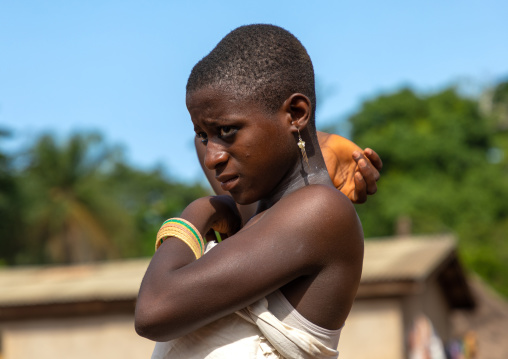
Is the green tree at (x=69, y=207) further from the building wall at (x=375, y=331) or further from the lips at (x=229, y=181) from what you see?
the lips at (x=229, y=181)

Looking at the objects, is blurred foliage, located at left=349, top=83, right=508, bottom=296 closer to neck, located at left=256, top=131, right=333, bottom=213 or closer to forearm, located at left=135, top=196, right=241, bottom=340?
neck, located at left=256, top=131, right=333, bottom=213

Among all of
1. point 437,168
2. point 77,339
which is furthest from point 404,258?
point 437,168

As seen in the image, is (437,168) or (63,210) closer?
(63,210)

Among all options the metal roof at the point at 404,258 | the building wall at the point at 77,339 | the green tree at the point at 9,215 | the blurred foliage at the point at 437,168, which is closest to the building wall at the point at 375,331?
the metal roof at the point at 404,258

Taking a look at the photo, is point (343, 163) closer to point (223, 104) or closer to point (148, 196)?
point (223, 104)

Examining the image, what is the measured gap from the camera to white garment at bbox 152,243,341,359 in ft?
5.57

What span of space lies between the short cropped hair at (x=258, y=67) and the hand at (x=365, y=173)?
0.68ft

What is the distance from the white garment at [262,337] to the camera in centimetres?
170

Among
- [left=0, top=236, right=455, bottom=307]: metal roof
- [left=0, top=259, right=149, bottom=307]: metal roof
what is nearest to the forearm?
[left=0, top=236, right=455, bottom=307]: metal roof

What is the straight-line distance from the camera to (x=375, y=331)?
47.9 ft

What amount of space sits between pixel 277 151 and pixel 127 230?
2917cm

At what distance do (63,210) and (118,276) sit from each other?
14431mm

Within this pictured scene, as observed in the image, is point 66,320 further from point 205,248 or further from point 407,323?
point 205,248

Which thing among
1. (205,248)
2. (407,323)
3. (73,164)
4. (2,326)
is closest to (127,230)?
(73,164)
